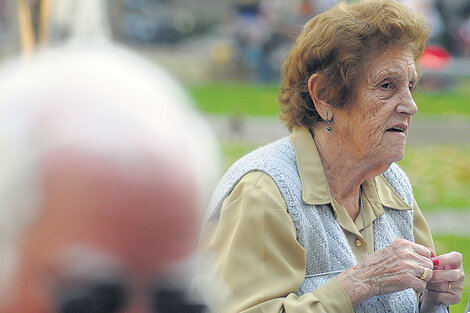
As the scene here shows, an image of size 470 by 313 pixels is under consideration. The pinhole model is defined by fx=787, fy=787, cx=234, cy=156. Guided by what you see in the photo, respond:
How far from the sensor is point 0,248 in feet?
2.35

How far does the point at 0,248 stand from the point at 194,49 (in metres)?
24.7

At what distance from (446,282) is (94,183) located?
208 cm

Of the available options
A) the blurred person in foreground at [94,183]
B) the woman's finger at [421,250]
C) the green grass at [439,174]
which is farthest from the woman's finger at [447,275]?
the green grass at [439,174]

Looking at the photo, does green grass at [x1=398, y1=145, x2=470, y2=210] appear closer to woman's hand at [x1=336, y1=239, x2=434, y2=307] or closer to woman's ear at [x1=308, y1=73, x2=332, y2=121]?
woman's ear at [x1=308, y1=73, x2=332, y2=121]

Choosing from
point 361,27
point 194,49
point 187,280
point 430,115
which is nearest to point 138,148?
point 187,280

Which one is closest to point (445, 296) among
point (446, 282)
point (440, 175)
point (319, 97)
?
point (446, 282)

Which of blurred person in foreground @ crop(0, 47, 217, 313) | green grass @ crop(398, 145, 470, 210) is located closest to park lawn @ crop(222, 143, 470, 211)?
green grass @ crop(398, 145, 470, 210)

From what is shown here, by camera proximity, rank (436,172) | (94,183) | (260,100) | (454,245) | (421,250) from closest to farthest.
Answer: (94,183), (421,250), (454,245), (436,172), (260,100)

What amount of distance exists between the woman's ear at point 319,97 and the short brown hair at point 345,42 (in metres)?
0.01

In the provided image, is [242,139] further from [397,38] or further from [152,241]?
[152,241]

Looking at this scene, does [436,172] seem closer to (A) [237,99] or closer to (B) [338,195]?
(B) [338,195]

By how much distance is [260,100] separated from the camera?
46.9ft

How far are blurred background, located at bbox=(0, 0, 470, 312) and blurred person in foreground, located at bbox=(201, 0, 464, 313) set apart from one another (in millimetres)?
309

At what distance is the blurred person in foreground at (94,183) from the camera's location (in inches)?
27.9
